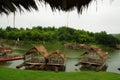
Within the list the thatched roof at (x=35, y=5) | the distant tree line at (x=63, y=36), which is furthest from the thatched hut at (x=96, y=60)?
the distant tree line at (x=63, y=36)

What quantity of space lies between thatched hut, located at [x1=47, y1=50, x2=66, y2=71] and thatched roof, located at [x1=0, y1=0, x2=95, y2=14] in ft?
75.0

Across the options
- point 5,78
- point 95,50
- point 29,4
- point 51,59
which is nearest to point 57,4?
point 29,4

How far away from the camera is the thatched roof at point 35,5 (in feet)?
5.94

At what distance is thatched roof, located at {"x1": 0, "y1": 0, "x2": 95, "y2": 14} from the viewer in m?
1.81

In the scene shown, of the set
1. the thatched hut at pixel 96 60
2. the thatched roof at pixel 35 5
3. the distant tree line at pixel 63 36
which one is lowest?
the thatched hut at pixel 96 60

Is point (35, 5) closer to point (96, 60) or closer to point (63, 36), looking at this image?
point (96, 60)

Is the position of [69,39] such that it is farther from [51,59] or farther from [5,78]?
[5,78]

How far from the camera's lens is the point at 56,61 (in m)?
25.6

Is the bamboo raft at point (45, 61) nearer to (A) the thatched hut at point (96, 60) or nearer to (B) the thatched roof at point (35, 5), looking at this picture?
(A) the thatched hut at point (96, 60)

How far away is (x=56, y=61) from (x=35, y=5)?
2378 cm

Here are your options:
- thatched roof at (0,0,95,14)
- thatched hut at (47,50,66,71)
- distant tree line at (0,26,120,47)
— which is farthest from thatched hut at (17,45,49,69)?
distant tree line at (0,26,120,47)

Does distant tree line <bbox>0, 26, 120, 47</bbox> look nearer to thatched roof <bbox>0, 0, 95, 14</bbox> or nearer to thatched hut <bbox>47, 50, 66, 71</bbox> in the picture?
thatched hut <bbox>47, 50, 66, 71</bbox>

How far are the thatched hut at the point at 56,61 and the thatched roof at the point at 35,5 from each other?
75.0 ft

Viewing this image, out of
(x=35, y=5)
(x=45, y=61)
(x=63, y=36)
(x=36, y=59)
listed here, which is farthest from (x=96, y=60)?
(x=63, y=36)
